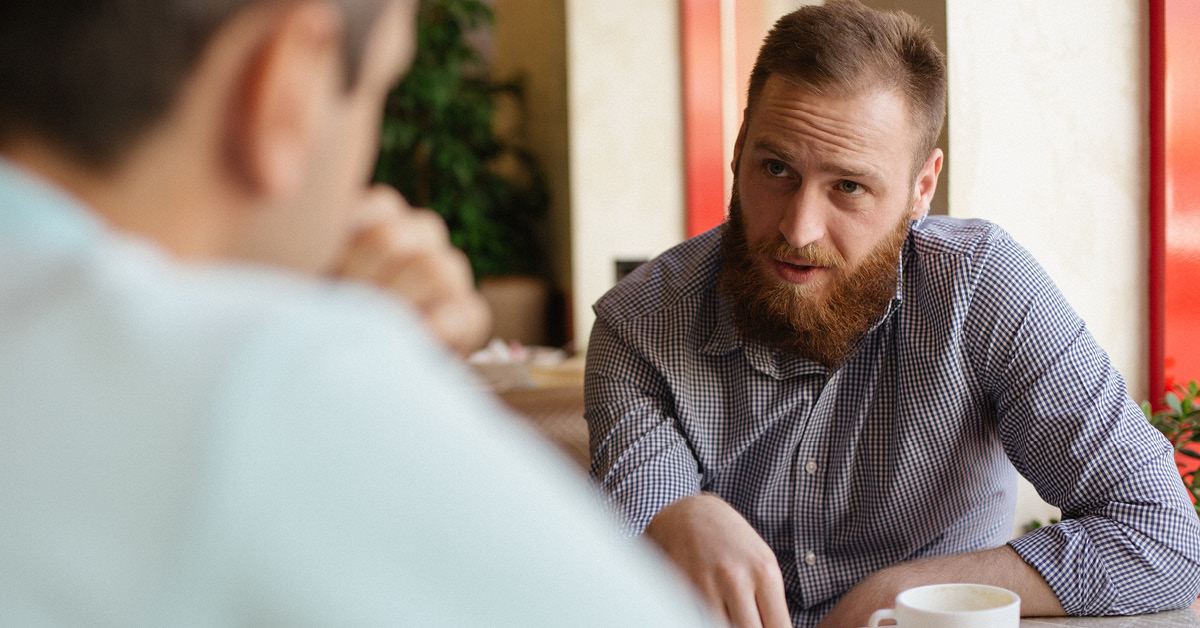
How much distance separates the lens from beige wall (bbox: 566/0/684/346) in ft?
18.8

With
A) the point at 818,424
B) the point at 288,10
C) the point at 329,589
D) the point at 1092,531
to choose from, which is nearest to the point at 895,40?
the point at 818,424

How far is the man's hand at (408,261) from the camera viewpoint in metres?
0.70

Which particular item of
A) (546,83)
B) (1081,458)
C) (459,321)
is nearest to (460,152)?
(546,83)

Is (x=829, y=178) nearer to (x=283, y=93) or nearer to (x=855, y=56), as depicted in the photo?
(x=855, y=56)

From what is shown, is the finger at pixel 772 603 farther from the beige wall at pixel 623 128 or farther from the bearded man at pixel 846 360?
the beige wall at pixel 623 128

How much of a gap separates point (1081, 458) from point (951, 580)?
26 centimetres

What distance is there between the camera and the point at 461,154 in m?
6.60

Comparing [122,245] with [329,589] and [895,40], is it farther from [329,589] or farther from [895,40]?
[895,40]

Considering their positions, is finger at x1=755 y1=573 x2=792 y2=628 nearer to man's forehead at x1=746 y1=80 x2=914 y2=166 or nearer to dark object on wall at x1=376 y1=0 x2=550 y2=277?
man's forehead at x1=746 y1=80 x2=914 y2=166

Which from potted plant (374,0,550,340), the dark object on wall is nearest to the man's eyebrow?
potted plant (374,0,550,340)

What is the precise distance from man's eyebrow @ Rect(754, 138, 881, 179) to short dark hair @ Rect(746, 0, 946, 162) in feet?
0.34

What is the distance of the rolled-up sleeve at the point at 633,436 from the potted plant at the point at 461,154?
4.67 metres

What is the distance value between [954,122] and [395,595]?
7.03ft

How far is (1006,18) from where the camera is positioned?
226cm
